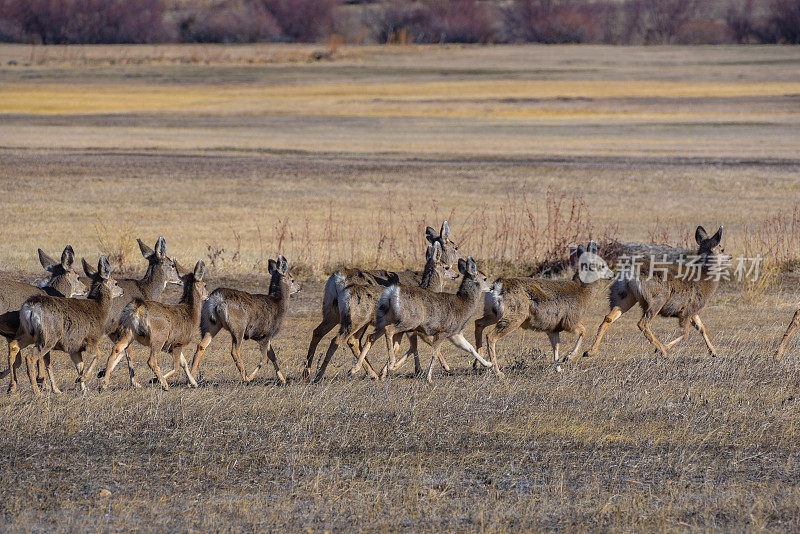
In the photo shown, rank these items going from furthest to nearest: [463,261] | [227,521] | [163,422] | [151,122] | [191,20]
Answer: [191,20]
[151,122]
[463,261]
[163,422]
[227,521]

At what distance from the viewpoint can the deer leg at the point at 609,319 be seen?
13.6 metres

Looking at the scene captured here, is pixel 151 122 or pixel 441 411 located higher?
pixel 441 411

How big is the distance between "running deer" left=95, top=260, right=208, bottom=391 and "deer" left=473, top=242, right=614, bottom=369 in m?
3.00

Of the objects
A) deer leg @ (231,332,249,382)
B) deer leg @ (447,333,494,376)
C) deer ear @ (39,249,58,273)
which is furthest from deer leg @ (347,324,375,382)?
deer ear @ (39,249,58,273)

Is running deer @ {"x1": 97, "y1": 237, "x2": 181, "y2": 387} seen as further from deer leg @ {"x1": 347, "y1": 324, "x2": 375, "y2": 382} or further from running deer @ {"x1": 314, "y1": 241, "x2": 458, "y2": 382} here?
running deer @ {"x1": 314, "y1": 241, "x2": 458, "y2": 382}

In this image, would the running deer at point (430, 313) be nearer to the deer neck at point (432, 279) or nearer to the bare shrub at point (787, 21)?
the deer neck at point (432, 279)

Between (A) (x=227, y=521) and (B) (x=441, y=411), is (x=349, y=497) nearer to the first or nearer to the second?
(A) (x=227, y=521)

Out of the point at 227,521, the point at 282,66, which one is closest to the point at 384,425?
the point at 227,521

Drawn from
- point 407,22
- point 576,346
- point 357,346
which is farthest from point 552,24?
point 357,346

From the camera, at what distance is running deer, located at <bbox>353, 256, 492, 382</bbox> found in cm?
1184

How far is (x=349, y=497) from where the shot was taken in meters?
7.80

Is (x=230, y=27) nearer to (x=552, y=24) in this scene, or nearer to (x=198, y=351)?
(x=552, y=24)

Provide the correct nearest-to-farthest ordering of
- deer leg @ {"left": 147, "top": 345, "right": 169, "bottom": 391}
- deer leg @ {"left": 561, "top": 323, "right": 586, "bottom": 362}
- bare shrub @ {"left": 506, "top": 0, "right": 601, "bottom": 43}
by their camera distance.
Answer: deer leg @ {"left": 147, "top": 345, "right": 169, "bottom": 391} → deer leg @ {"left": 561, "top": 323, "right": 586, "bottom": 362} → bare shrub @ {"left": 506, "top": 0, "right": 601, "bottom": 43}

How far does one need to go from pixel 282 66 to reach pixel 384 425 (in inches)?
3407
